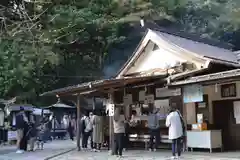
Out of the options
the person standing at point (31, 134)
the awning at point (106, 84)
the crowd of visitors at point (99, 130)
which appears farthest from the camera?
the person standing at point (31, 134)

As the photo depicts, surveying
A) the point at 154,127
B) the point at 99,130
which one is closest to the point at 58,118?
the point at 99,130

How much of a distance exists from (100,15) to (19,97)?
801 centimetres

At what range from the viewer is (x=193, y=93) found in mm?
13164

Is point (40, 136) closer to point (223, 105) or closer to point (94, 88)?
point (94, 88)

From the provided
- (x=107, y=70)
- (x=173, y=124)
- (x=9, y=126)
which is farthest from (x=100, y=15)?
(x=173, y=124)

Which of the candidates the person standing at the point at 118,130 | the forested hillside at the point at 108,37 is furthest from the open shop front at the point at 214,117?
the forested hillside at the point at 108,37

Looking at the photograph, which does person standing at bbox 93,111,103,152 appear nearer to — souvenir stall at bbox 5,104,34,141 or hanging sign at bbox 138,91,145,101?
hanging sign at bbox 138,91,145,101

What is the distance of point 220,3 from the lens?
94.2ft

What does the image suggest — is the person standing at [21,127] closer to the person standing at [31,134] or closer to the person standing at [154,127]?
the person standing at [31,134]

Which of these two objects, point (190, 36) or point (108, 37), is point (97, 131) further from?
point (108, 37)

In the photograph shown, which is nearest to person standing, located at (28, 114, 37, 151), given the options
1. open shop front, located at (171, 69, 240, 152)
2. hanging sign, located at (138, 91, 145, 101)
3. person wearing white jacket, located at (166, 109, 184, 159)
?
hanging sign, located at (138, 91, 145, 101)

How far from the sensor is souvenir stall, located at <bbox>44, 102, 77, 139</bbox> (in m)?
26.6

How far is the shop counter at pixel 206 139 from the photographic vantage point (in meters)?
13.2

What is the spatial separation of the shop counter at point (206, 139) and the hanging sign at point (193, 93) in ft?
4.57
